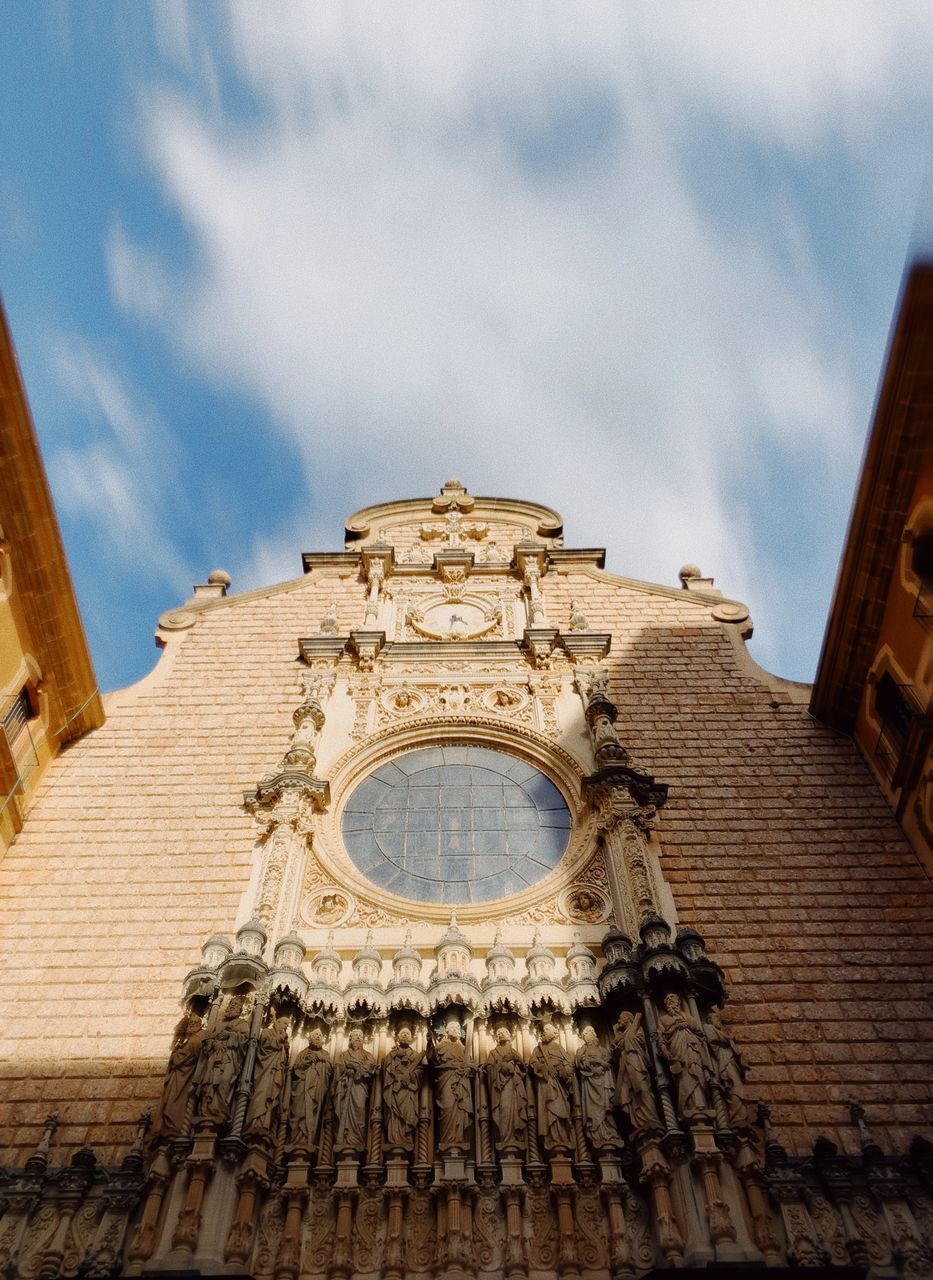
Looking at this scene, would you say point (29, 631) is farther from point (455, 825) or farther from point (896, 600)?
point (896, 600)

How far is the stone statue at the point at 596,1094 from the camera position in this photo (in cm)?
766

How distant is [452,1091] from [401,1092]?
407 mm

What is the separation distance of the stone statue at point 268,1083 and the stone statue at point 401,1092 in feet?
2.75

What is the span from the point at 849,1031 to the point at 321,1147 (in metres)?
4.78

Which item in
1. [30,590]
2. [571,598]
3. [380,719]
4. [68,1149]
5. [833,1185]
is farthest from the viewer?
[571,598]

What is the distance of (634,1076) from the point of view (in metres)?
7.91

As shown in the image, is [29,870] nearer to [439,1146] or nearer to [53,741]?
[53,741]

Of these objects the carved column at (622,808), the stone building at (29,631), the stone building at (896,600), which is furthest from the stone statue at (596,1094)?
the stone building at (29,631)

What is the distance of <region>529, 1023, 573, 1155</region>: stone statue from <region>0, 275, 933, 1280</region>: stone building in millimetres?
23

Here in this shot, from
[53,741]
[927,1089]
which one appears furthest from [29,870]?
[927,1089]

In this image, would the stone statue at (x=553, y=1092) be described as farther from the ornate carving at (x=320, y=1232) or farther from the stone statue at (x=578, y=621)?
the stone statue at (x=578, y=621)

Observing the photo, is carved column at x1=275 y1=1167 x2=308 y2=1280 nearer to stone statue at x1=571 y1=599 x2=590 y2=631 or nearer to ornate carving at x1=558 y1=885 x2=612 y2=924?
ornate carving at x1=558 y1=885 x2=612 y2=924

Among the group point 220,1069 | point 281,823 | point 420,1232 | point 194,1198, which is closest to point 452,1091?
point 420,1232

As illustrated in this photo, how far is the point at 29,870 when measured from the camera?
10.8 meters
